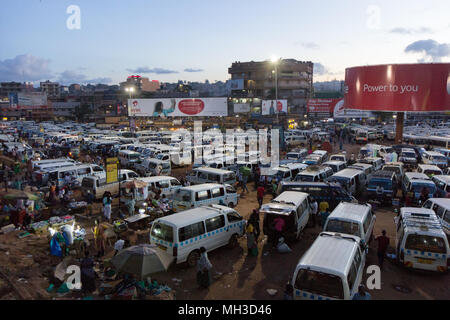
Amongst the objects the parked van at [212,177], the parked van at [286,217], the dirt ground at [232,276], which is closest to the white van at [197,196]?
the parked van at [212,177]

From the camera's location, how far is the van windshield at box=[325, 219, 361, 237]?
1001cm

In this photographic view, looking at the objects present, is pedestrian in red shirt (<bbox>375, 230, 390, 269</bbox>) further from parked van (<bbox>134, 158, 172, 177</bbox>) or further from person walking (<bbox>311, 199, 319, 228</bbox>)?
parked van (<bbox>134, 158, 172, 177</bbox>)

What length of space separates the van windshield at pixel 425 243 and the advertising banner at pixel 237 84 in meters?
80.2

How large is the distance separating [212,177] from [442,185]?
12.0 meters

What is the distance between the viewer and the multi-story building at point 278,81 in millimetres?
87125

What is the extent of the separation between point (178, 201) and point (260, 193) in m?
4.38

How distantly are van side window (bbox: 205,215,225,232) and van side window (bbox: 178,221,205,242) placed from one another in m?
0.25

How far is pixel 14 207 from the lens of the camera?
14750 mm

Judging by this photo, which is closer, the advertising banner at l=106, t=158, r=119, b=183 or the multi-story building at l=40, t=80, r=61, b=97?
the advertising banner at l=106, t=158, r=119, b=183

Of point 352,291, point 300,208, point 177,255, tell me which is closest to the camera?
point 352,291

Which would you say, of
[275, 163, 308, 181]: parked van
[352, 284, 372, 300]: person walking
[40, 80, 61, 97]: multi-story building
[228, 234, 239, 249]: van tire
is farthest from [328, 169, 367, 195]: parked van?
[40, 80, 61, 97]: multi-story building

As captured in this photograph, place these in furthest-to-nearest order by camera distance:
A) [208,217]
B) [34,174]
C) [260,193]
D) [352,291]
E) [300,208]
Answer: [34,174] < [260,193] < [300,208] < [208,217] < [352,291]

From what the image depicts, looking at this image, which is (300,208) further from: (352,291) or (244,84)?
(244,84)

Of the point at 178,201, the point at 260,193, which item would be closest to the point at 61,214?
the point at 178,201
